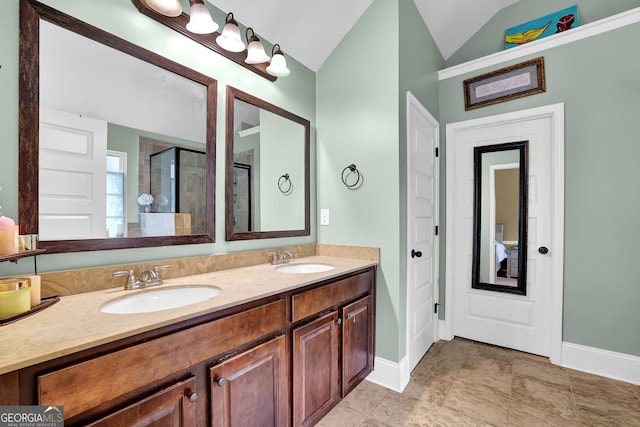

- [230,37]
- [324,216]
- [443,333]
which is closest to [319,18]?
[230,37]

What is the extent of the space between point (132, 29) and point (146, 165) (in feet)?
2.11

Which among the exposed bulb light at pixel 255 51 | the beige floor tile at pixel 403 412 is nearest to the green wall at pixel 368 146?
the beige floor tile at pixel 403 412

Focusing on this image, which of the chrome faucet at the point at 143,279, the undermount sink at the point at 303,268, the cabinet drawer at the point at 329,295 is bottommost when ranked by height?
the cabinet drawer at the point at 329,295

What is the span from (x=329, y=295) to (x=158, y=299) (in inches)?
33.4

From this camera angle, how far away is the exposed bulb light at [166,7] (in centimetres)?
133

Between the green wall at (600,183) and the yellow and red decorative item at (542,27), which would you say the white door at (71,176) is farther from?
the yellow and red decorative item at (542,27)

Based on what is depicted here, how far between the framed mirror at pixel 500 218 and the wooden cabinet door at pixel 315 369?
1749 mm

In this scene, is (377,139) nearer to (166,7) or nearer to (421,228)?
(421,228)

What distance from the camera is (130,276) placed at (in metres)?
1.28

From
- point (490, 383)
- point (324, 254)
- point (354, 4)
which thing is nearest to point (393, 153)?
point (324, 254)

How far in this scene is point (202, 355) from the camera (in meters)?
1.01

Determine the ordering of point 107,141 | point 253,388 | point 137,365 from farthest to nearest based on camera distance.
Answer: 1. point 107,141
2. point 253,388
3. point 137,365

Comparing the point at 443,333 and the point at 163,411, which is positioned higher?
the point at 163,411

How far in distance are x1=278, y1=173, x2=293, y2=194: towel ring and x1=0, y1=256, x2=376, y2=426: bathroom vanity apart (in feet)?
2.13
